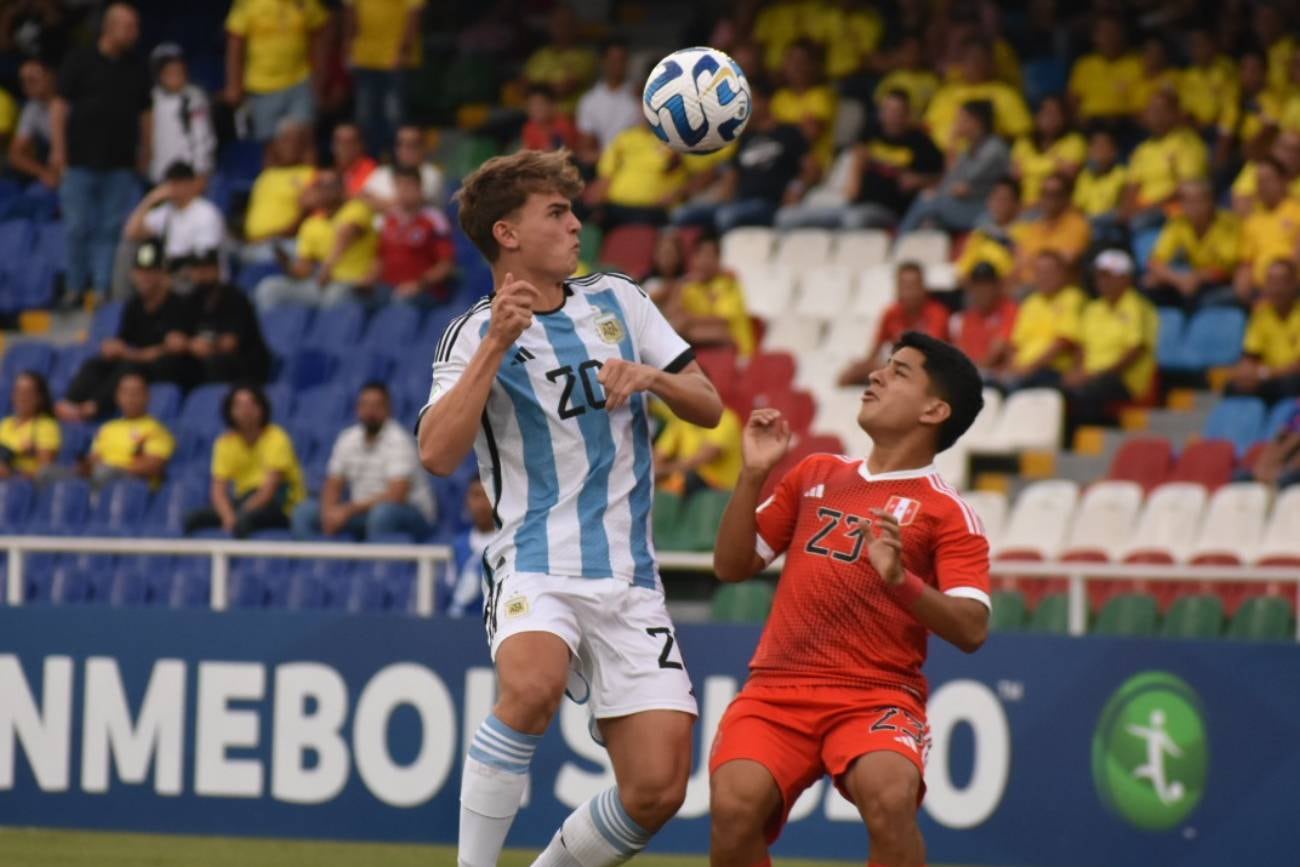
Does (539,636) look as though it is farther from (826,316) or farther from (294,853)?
(826,316)

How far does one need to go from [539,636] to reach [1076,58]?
1197 centimetres

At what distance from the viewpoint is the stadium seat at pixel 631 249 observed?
1614cm

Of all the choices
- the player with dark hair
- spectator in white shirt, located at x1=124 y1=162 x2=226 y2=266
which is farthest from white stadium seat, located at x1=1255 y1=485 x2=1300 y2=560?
spectator in white shirt, located at x1=124 y1=162 x2=226 y2=266

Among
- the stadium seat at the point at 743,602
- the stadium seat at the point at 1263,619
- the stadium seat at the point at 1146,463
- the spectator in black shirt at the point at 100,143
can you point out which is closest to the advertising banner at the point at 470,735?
the stadium seat at the point at 1263,619

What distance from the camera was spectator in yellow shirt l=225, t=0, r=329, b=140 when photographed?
17.7 metres

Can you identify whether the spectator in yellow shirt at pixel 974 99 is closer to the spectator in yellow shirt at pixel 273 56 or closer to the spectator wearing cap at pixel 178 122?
the spectator in yellow shirt at pixel 273 56

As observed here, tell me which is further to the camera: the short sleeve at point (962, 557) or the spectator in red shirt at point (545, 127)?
the spectator in red shirt at point (545, 127)

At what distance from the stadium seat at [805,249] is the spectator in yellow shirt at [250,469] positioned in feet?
13.8

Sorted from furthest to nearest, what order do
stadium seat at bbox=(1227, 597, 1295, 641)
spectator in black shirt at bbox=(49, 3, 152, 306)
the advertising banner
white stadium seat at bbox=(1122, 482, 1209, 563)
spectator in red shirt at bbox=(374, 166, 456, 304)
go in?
1. spectator in black shirt at bbox=(49, 3, 152, 306)
2. spectator in red shirt at bbox=(374, 166, 456, 304)
3. white stadium seat at bbox=(1122, 482, 1209, 563)
4. stadium seat at bbox=(1227, 597, 1295, 641)
5. the advertising banner

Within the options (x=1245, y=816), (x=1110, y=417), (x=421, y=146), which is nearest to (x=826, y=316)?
(x=1110, y=417)

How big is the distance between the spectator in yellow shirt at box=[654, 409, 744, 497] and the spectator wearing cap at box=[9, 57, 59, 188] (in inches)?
276

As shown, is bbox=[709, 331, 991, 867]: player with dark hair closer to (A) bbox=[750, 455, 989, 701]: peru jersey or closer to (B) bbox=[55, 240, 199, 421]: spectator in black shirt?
(A) bbox=[750, 455, 989, 701]: peru jersey

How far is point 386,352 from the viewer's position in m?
15.5

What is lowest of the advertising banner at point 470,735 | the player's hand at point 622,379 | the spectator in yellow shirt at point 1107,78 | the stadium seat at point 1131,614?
the advertising banner at point 470,735
